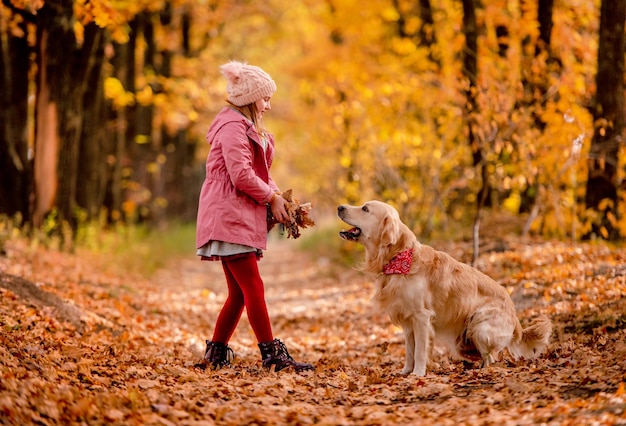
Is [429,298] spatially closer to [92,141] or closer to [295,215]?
[295,215]

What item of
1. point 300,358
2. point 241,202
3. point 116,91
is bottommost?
point 300,358

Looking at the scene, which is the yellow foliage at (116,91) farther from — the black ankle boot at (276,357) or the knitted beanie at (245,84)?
the black ankle boot at (276,357)

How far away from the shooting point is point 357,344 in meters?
8.43

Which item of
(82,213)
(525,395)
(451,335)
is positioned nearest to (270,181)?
(451,335)

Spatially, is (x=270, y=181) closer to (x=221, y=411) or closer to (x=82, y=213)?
(x=221, y=411)

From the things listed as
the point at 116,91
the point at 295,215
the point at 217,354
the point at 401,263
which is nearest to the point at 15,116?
the point at 116,91

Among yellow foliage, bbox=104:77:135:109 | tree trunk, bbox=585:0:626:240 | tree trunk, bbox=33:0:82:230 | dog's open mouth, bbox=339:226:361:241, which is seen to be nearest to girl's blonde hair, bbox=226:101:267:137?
dog's open mouth, bbox=339:226:361:241

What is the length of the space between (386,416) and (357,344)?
3760mm

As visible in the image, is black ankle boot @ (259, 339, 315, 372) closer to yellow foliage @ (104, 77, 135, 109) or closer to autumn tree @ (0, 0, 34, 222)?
autumn tree @ (0, 0, 34, 222)

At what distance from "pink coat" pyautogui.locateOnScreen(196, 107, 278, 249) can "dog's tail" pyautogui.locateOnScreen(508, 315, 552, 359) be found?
236 centimetres

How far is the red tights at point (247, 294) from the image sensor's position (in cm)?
591

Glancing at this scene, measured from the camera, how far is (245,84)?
595cm

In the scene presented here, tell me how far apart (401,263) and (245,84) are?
6.30ft

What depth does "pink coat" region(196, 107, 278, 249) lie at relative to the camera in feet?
18.8
